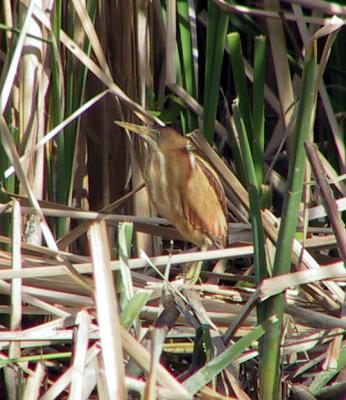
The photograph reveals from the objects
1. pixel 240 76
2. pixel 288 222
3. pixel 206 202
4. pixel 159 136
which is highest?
pixel 240 76

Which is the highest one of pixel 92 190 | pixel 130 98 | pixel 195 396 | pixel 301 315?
pixel 130 98

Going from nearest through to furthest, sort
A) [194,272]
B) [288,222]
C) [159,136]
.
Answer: [288,222] → [194,272] → [159,136]

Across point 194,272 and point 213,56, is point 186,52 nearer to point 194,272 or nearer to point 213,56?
point 213,56

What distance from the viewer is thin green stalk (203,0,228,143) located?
2.66 meters

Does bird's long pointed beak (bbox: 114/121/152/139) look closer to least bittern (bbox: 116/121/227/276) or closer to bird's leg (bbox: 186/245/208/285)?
least bittern (bbox: 116/121/227/276)

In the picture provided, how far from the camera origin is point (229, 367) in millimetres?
2168

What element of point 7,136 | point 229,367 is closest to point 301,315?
point 229,367

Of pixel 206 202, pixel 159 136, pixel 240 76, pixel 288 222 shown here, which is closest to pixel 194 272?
pixel 206 202

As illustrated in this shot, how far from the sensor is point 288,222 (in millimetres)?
1975

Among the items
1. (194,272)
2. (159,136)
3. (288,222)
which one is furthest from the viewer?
(159,136)

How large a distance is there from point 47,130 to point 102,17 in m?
0.32

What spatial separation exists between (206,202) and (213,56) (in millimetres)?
359

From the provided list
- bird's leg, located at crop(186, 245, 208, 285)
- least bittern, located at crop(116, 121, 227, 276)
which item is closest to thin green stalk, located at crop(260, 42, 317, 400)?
bird's leg, located at crop(186, 245, 208, 285)

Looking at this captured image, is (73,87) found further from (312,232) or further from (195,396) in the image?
(195,396)
